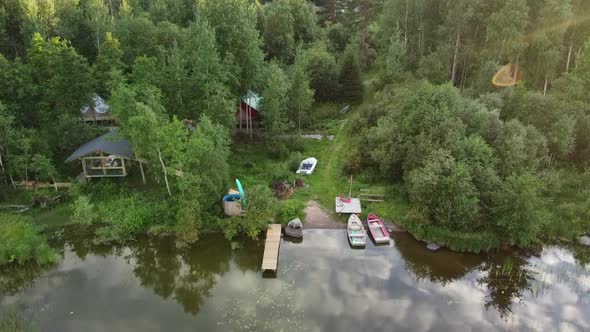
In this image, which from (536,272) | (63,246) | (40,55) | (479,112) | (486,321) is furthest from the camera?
(40,55)

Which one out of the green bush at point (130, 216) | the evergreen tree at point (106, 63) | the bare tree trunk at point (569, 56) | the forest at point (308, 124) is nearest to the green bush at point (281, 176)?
the forest at point (308, 124)

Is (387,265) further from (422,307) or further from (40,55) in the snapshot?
(40,55)

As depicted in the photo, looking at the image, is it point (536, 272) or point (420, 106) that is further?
point (420, 106)

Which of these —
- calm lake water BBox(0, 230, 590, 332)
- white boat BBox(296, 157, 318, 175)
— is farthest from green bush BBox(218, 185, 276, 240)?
white boat BBox(296, 157, 318, 175)

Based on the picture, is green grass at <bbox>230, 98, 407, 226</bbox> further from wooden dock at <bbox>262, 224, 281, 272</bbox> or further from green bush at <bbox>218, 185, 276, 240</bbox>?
wooden dock at <bbox>262, 224, 281, 272</bbox>

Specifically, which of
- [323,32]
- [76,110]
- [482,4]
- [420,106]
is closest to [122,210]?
[76,110]

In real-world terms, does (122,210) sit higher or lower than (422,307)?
higher

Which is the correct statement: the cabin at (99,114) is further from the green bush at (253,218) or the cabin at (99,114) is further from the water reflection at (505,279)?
the water reflection at (505,279)
